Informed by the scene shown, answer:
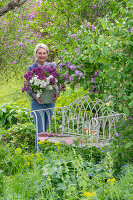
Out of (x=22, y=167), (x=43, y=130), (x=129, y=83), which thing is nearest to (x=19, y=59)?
(x=43, y=130)

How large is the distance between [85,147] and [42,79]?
110 cm

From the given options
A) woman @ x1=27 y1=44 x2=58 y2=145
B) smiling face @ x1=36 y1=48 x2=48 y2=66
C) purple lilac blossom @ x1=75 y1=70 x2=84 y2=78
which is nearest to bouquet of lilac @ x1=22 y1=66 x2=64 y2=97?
woman @ x1=27 y1=44 x2=58 y2=145

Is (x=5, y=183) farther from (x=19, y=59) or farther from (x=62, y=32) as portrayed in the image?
(x=19, y=59)

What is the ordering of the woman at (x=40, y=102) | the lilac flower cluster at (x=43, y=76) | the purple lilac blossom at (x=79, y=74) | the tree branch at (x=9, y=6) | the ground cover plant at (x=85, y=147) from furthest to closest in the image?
1. the woman at (x=40, y=102)
2. the lilac flower cluster at (x=43, y=76)
3. the tree branch at (x=9, y=6)
4. the purple lilac blossom at (x=79, y=74)
5. the ground cover plant at (x=85, y=147)

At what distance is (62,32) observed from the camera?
624 cm

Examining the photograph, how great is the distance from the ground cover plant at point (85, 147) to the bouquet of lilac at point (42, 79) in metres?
0.20

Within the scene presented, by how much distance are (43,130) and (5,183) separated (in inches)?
60.8

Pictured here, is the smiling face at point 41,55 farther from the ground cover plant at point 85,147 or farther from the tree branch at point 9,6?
the tree branch at point 9,6

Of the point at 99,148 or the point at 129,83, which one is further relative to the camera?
the point at 99,148

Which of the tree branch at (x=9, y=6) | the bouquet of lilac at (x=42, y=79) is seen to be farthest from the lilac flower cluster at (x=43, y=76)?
the tree branch at (x=9, y=6)

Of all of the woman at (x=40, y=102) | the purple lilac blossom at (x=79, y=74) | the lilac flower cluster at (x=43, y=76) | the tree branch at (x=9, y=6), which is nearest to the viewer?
the purple lilac blossom at (x=79, y=74)

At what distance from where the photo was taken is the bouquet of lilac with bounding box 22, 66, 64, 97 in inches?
158

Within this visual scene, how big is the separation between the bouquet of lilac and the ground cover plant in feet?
0.67

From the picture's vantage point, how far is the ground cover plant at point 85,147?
2355 mm
